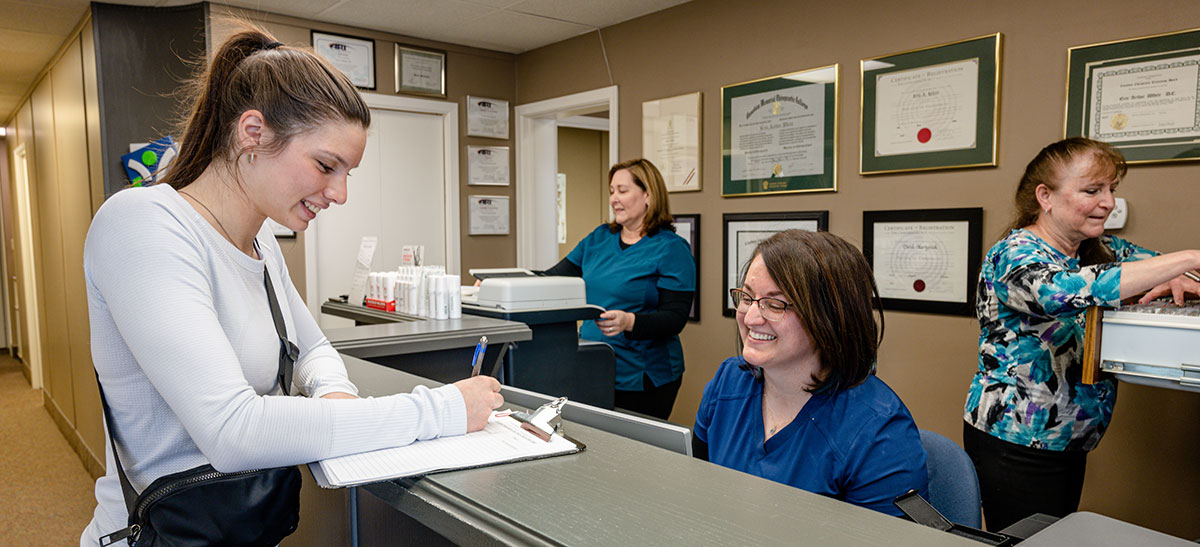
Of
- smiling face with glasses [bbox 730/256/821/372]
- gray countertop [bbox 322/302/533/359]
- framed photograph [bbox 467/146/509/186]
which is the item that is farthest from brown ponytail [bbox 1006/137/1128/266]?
framed photograph [bbox 467/146/509/186]

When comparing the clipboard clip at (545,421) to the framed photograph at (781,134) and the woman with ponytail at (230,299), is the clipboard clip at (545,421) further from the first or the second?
the framed photograph at (781,134)

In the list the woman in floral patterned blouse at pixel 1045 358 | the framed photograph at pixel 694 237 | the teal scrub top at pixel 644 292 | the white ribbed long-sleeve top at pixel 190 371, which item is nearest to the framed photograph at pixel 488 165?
the framed photograph at pixel 694 237

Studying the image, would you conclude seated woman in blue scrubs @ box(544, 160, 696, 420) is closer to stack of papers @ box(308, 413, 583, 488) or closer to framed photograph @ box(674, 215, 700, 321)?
framed photograph @ box(674, 215, 700, 321)

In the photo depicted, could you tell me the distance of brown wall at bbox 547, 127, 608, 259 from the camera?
289 inches

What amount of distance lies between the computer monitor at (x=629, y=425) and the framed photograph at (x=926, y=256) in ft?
7.30

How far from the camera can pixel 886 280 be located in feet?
10.4

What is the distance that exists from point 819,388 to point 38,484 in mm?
4684

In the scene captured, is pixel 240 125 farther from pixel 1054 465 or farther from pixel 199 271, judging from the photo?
pixel 1054 465

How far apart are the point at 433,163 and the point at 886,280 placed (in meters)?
2.92

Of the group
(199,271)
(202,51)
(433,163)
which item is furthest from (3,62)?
(199,271)

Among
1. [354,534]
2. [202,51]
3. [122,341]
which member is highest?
[202,51]

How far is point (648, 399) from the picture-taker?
2797mm

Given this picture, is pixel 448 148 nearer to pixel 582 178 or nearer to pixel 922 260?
pixel 582 178

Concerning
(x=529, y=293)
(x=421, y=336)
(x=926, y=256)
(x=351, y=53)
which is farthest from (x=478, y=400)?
(x=351, y=53)
